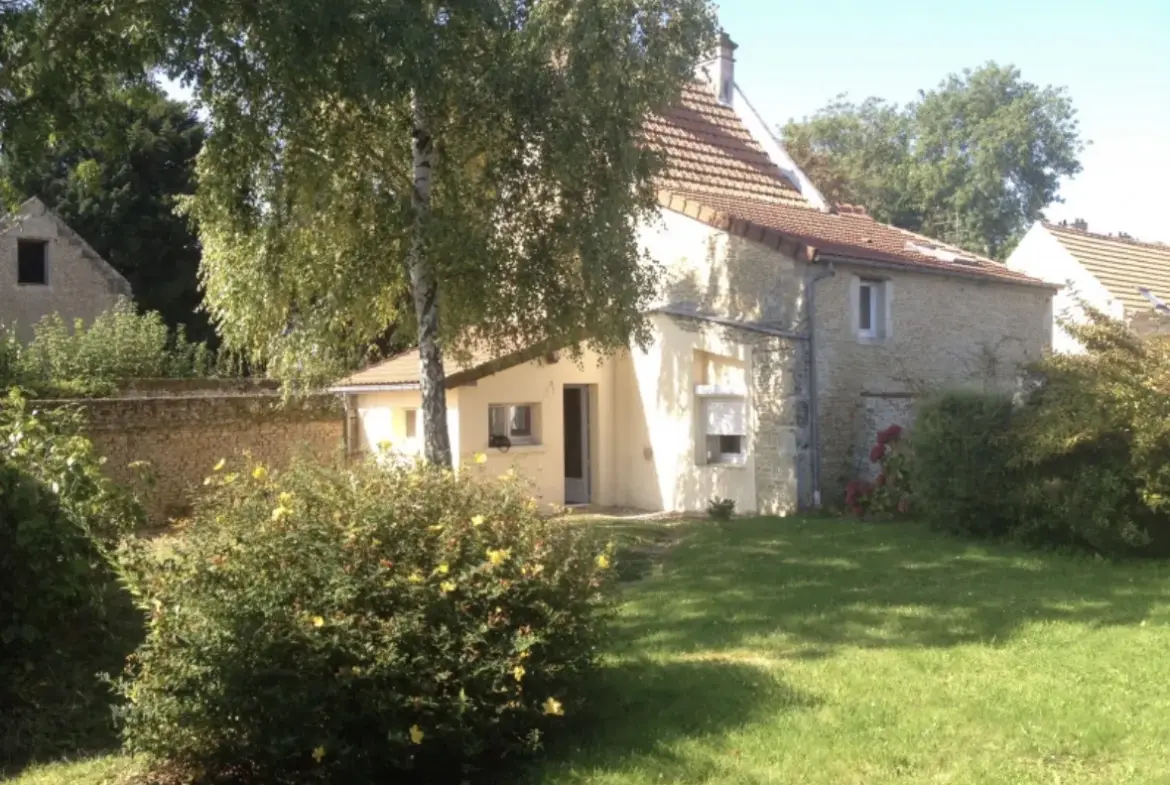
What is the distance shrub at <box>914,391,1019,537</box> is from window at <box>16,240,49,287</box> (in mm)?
25774

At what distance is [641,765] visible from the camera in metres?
6.41

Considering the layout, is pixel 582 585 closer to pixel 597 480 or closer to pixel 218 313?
pixel 218 313

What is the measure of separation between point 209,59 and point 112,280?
2396 cm

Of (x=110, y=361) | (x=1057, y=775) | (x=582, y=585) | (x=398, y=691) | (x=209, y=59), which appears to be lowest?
(x=1057, y=775)

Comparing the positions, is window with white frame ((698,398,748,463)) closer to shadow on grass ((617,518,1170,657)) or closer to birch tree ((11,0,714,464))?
birch tree ((11,0,714,464))

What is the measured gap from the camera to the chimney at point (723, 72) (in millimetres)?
24875

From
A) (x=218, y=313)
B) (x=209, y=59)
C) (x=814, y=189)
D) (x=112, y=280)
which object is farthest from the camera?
(x=112, y=280)

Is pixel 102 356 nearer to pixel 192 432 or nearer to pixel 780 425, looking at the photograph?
pixel 192 432

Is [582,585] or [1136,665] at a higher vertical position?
[582,585]

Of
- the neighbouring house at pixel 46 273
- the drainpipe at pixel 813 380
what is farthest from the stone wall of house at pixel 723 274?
the neighbouring house at pixel 46 273

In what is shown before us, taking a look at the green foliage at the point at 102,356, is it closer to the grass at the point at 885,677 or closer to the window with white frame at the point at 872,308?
the window with white frame at the point at 872,308

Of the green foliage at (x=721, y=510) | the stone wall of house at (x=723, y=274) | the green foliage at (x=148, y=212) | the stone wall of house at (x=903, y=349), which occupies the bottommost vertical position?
the green foliage at (x=721, y=510)

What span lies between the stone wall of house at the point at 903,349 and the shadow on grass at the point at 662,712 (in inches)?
373

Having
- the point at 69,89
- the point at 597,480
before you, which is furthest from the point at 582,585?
the point at 597,480
